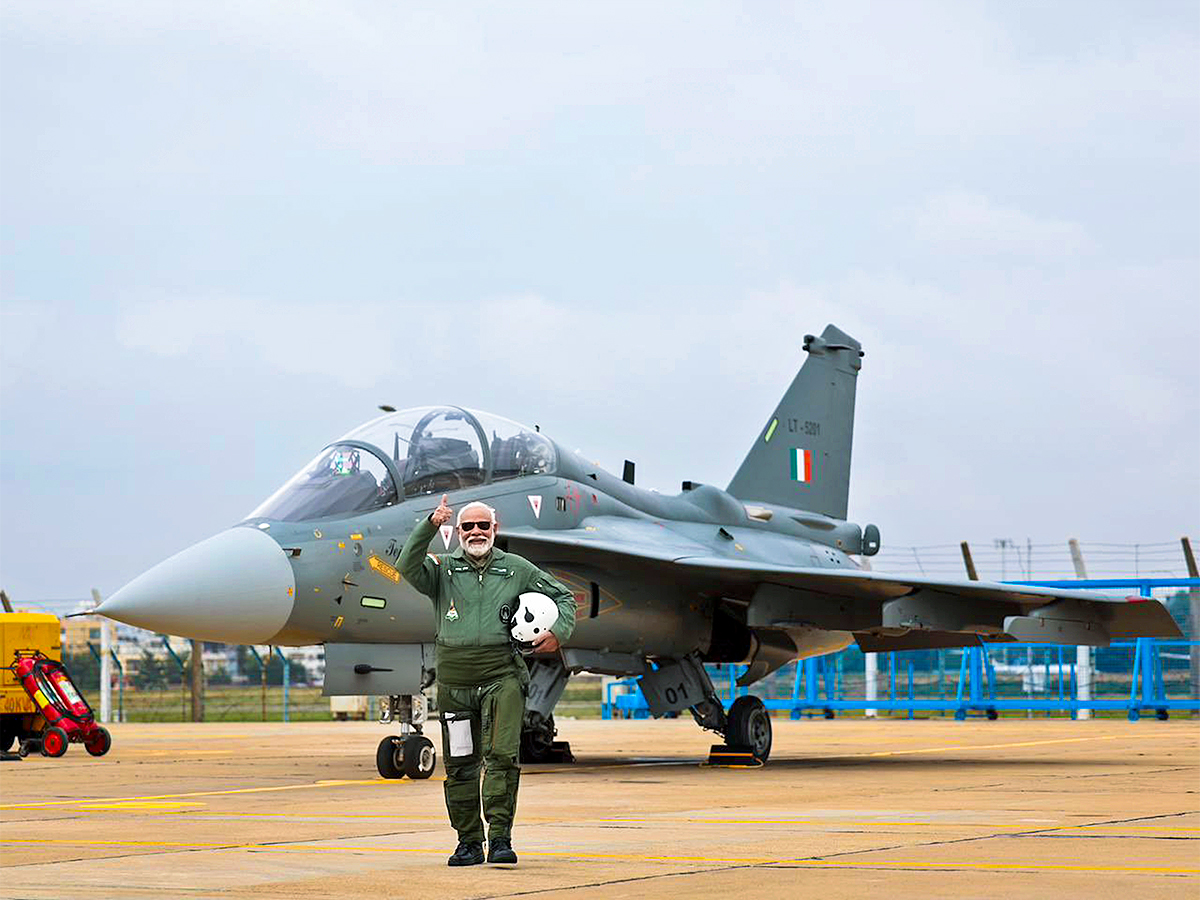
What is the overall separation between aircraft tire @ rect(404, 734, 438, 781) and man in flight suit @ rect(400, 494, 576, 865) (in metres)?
5.72

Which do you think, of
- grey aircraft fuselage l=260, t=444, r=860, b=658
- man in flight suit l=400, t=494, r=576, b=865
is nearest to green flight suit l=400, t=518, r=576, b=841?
man in flight suit l=400, t=494, r=576, b=865

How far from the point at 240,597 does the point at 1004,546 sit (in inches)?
747

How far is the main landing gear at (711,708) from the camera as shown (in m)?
15.3

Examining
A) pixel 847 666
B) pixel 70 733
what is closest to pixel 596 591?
pixel 70 733

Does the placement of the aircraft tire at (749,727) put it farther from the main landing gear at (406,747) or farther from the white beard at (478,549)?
the white beard at (478,549)

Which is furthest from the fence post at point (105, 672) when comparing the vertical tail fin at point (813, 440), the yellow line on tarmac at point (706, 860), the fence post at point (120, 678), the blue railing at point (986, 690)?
the yellow line on tarmac at point (706, 860)

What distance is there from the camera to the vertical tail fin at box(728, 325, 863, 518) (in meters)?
19.5

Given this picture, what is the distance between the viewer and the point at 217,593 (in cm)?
1246

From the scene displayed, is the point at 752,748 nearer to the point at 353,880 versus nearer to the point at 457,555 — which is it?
the point at 457,555

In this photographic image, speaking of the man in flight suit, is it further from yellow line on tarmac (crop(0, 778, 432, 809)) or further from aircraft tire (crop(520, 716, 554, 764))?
aircraft tire (crop(520, 716, 554, 764))

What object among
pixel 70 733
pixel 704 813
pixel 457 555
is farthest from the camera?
pixel 70 733

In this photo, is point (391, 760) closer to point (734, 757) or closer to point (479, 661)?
point (734, 757)

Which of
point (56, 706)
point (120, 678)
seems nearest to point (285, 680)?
point (120, 678)

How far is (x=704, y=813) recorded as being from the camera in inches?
385
